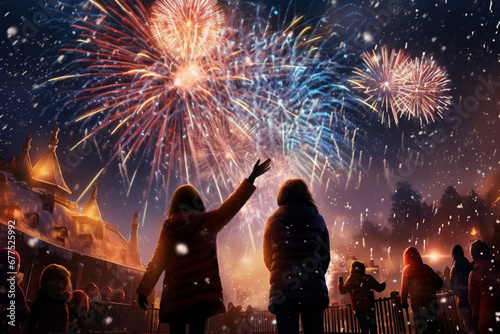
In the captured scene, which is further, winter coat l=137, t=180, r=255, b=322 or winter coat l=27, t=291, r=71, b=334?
winter coat l=27, t=291, r=71, b=334

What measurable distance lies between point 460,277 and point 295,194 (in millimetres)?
6881

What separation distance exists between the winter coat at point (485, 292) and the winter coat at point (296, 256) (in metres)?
3.31

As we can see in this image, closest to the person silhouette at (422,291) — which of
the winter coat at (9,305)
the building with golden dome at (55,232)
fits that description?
the winter coat at (9,305)

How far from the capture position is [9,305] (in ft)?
14.6

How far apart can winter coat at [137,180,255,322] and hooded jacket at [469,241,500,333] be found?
4202 mm

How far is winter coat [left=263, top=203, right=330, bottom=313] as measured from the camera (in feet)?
9.70

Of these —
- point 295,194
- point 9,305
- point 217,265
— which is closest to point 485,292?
point 295,194

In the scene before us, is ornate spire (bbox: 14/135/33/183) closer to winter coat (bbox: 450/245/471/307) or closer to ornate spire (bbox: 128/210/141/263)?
ornate spire (bbox: 128/210/141/263)

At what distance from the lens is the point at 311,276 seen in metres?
3.00

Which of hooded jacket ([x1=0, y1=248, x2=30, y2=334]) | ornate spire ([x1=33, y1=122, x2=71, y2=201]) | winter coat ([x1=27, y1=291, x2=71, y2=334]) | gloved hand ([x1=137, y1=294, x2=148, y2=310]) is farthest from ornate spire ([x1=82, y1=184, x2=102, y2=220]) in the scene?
gloved hand ([x1=137, y1=294, x2=148, y2=310])

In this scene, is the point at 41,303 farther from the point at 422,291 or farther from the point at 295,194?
the point at 422,291

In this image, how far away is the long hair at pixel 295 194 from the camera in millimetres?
3463

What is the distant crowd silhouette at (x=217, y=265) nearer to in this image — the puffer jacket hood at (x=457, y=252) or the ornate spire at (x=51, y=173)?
the puffer jacket hood at (x=457, y=252)

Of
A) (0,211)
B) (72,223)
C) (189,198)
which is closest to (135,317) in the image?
(189,198)
